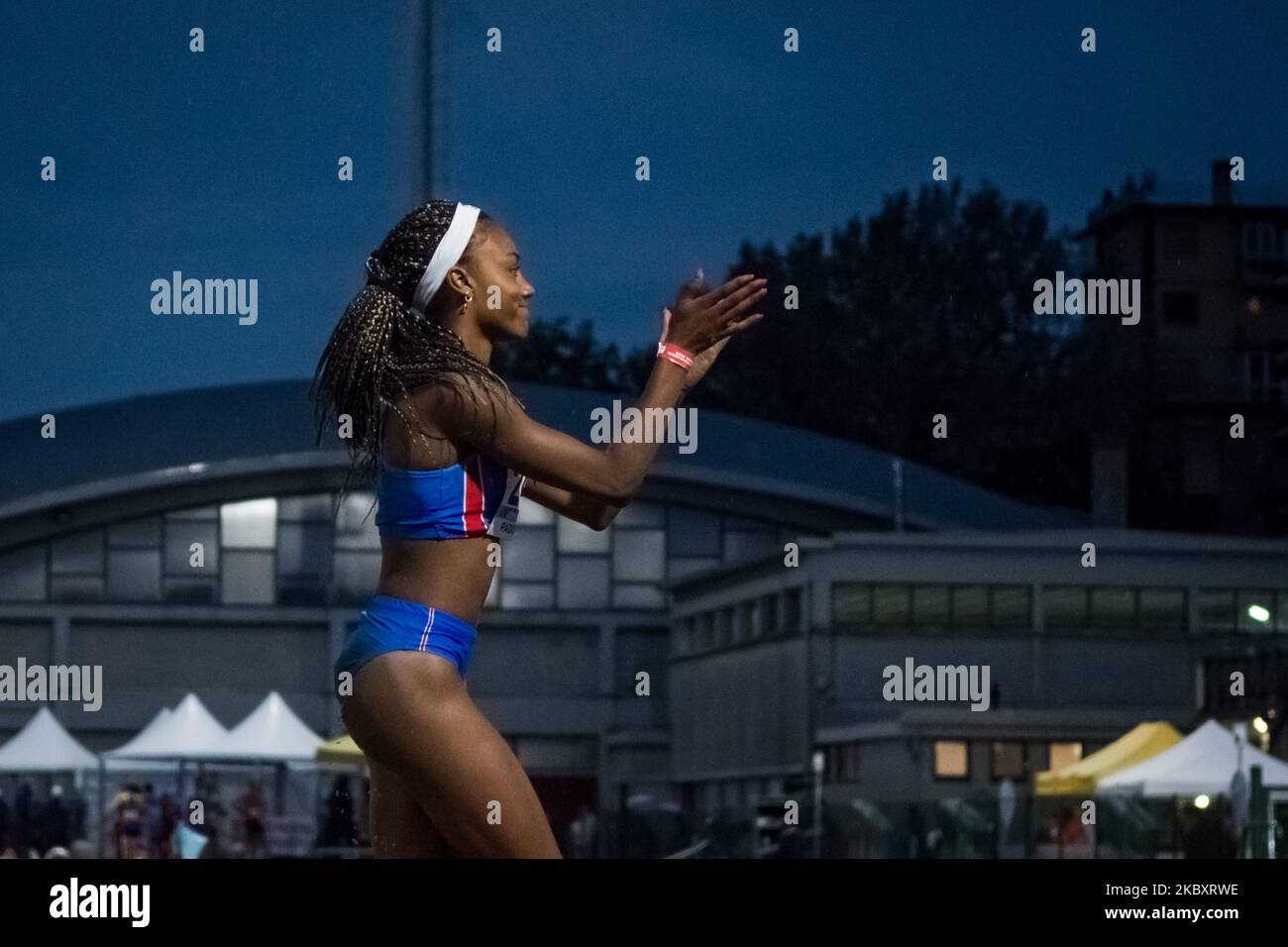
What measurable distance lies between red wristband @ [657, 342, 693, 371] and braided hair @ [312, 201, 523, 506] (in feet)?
0.74

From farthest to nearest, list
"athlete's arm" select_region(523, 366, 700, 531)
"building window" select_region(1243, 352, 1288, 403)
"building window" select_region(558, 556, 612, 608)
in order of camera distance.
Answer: "building window" select_region(558, 556, 612, 608), "building window" select_region(1243, 352, 1288, 403), "athlete's arm" select_region(523, 366, 700, 531)

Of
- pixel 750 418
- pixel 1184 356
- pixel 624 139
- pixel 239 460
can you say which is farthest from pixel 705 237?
pixel 239 460

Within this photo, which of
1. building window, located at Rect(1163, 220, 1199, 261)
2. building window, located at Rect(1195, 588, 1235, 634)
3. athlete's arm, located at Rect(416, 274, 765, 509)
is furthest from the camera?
building window, located at Rect(1195, 588, 1235, 634)

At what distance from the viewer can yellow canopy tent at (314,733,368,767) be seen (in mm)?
7242

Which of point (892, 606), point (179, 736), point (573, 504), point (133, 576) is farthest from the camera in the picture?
point (133, 576)

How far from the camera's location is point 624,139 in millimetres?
5465

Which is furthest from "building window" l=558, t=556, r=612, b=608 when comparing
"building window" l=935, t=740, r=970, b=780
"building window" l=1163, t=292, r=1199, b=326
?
"building window" l=1163, t=292, r=1199, b=326

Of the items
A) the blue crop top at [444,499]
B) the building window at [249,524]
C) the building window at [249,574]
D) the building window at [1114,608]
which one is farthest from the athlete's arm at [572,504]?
the building window at [249,574]

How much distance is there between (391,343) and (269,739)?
475 centimetres

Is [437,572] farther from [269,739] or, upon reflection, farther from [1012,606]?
[269,739]

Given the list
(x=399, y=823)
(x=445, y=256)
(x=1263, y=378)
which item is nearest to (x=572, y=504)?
(x=445, y=256)

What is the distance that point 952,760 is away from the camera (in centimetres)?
730

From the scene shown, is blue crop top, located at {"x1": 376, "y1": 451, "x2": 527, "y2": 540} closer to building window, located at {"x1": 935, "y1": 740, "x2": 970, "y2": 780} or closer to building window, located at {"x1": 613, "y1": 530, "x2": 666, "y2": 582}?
building window, located at {"x1": 613, "y1": 530, "x2": 666, "y2": 582}
